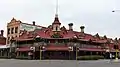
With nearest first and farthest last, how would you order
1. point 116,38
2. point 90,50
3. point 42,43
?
1. point 42,43
2. point 90,50
3. point 116,38

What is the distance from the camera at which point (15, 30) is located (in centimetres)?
7950

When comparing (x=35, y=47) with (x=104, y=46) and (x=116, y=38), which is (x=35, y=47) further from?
(x=116, y=38)

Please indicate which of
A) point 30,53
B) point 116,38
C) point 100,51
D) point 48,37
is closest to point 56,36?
point 48,37

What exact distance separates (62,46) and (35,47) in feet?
21.7

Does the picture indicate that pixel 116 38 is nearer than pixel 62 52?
No

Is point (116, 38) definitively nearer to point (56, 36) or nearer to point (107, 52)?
point (107, 52)

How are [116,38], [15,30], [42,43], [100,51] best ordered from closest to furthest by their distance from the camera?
[42,43]
[100,51]
[15,30]
[116,38]

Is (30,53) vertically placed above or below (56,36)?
below

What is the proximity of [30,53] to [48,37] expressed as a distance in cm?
592

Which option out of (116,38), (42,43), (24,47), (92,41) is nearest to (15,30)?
(24,47)

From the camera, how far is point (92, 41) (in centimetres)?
7206

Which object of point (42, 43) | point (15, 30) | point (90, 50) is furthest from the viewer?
point (15, 30)

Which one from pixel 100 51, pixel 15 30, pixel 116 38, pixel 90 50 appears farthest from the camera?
pixel 116 38

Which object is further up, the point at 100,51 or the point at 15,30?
the point at 15,30
